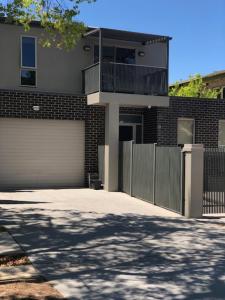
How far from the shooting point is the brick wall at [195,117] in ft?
62.1

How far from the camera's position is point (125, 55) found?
69.4 ft

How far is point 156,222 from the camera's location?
11203mm

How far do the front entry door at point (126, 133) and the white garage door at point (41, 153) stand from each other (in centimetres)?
187

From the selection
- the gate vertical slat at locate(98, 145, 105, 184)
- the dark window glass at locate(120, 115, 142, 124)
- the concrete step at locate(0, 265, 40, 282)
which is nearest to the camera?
the concrete step at locate(0, 265, 40, 282)

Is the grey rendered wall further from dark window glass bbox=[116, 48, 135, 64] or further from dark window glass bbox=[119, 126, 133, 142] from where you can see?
dark window glass bbox=[119, 126, 133, 142]

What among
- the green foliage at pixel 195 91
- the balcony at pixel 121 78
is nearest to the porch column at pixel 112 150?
the balcony at pixel 121 78

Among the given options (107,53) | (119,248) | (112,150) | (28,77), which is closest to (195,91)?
(107,53)

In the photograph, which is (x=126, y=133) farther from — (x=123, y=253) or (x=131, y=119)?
(x=123, y=253)

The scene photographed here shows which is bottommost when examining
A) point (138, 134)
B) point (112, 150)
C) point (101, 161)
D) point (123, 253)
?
point (123, 253)

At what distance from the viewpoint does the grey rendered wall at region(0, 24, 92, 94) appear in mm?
18859

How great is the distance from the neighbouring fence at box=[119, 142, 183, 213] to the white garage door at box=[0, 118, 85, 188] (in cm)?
223

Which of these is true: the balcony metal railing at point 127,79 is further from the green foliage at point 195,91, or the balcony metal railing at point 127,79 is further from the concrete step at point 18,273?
the green foliage at point 195,91

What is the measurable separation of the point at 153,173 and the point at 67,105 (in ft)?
18.9

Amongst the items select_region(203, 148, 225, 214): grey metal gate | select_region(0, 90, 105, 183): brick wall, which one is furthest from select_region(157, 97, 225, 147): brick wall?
select_region(203, 148, 225, 214): grey metal gate
